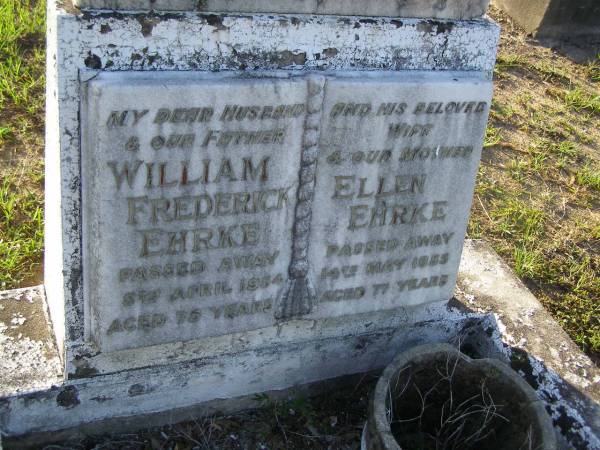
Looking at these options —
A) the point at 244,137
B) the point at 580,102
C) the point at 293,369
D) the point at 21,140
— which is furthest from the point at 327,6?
the point at 580,102

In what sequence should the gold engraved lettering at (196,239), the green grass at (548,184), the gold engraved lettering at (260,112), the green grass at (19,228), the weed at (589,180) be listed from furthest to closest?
the weed at (589,180)
the green grass at (548,184)
the green grass at (19,228)
the gold engraved lettering at (196,239)
the gold engraved lettering at (260,112)

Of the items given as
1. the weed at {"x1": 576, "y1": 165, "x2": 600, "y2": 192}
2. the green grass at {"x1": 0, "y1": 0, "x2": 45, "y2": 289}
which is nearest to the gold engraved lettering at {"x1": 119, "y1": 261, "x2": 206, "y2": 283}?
the green grass at {"x1": 0, "y1": 0, "x2": 45, "y2": 289}

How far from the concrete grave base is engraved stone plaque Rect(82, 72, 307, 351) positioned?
0.21 m

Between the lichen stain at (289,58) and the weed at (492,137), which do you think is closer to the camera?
the lichen stain at (289,58)

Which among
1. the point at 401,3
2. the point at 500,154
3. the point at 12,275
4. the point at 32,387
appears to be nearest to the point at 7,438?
the point at 32,387

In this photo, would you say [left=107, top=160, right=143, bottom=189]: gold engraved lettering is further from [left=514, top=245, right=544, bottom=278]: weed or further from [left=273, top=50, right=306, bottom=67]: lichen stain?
[left=514, top=245, right=544, bottom=278]: weed

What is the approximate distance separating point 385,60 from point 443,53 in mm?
183

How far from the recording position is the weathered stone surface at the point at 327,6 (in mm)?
1557

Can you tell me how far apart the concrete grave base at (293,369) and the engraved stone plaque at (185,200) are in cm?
21

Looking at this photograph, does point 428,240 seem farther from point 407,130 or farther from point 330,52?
point 330,52

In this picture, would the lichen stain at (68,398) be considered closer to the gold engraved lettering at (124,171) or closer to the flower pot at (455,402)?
the gold engraved lettering at (124,171)

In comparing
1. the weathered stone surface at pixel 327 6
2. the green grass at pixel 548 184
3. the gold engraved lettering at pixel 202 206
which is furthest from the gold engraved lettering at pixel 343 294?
the green grass at pixel 548 184

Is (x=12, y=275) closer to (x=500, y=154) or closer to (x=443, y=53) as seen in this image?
(x=443, y=53)

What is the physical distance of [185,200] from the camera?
5.67ft
